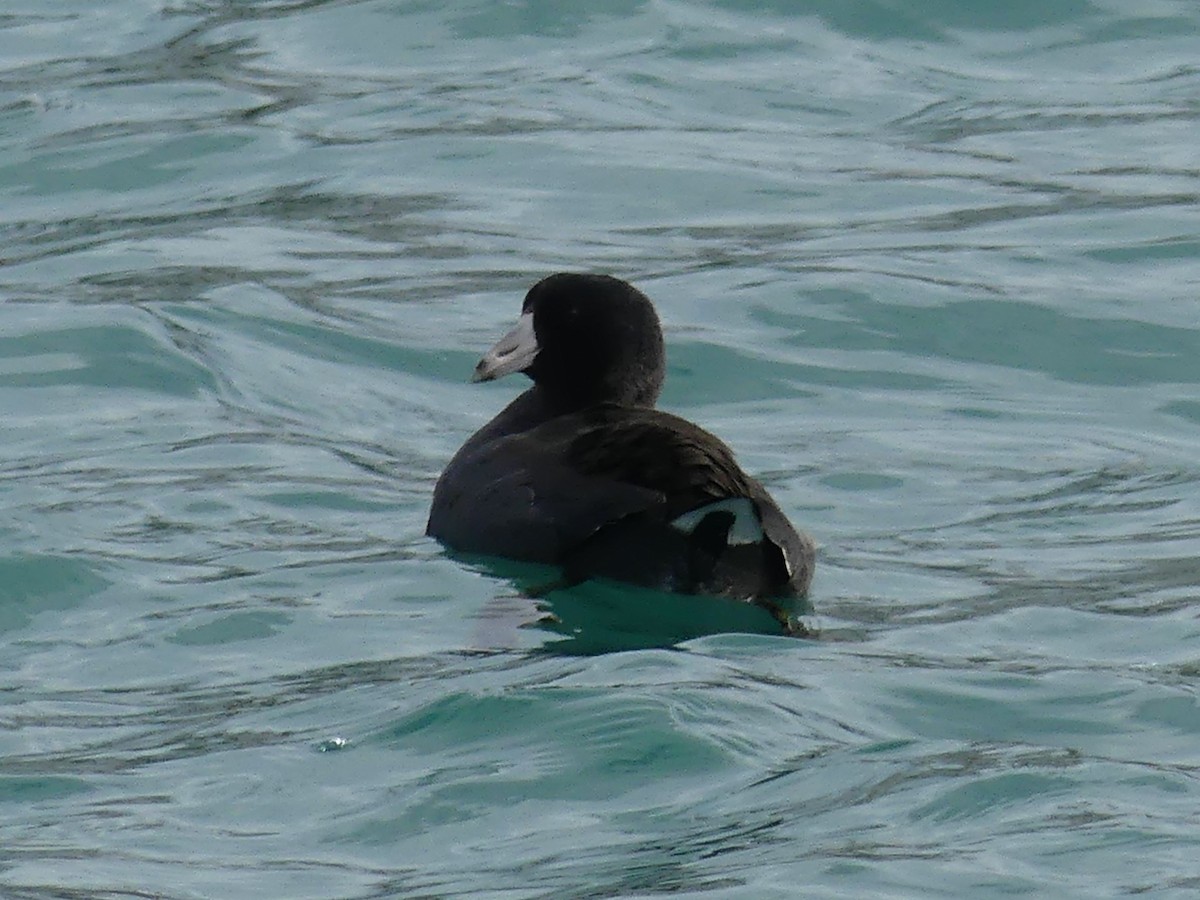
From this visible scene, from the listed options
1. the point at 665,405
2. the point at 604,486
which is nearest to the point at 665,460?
the point at 604,486

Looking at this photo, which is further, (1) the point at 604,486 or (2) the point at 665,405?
(2) the point at 665,405

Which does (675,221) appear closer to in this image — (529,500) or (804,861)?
(529,500)

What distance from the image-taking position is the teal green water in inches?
225

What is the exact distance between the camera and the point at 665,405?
1008 centimetres

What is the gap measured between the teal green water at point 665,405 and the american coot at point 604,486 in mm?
135

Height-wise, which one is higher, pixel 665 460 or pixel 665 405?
pixel 665 460

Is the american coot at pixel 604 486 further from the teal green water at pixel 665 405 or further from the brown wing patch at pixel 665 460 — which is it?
the teal green water at pixel 665 405

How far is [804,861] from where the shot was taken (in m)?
5.34

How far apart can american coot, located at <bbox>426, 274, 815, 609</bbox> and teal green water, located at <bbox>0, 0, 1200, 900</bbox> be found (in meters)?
0.14

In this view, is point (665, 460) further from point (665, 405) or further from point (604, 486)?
point (665, 405)

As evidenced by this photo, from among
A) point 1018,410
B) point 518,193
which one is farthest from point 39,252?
point 1018,410

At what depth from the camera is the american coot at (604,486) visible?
7.12m

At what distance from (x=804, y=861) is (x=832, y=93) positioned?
30.3 ft

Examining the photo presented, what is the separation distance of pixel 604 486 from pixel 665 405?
114 inches
